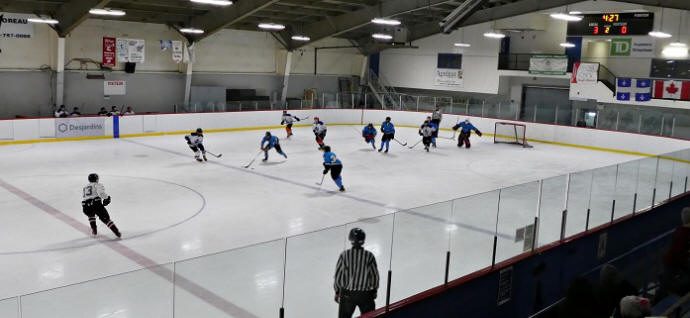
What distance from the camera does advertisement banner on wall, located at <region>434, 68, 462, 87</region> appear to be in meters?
33.1

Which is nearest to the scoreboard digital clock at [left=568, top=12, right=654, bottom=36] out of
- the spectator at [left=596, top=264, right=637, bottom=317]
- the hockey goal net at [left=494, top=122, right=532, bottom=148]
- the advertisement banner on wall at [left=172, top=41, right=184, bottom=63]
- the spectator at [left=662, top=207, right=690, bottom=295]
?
the hockey goal net at [left=494, top=122, right=532, bottom=148]

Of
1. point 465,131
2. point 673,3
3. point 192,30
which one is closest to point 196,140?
point 192,30

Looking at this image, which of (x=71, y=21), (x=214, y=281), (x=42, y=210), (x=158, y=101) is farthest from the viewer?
(x=158, y=101)

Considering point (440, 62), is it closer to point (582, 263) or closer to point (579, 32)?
point (579, 32)

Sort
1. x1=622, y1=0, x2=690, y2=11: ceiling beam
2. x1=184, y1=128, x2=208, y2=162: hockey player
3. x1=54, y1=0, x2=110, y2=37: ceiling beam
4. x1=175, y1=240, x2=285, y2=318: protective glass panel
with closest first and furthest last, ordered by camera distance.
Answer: x1=175, y1=240, x2=285, y2=318: protective glass panel < x1=184, y1=128, x2=208, y2=162: hockey player < x1=622, y1=0, x2=690, y2=11: ceiling beam < x1=54, y1=0, x2=110, y2=37: ceiling beam

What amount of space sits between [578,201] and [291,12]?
21.1 metres

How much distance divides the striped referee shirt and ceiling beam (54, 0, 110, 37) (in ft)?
56.3

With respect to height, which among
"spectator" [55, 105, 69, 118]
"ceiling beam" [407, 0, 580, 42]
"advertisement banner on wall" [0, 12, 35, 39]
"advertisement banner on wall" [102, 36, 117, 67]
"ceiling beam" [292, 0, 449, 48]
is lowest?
"spectator" [55, 105, 69, 118]

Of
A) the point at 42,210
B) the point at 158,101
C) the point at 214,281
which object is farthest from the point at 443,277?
the point at 158,101

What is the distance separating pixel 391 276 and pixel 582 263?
142 inches

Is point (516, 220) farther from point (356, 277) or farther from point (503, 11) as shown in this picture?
point (503, 11)

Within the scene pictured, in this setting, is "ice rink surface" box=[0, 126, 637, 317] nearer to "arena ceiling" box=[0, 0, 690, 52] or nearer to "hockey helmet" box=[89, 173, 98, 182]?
"hockey helmet" box=[89, 173, 98, 182]

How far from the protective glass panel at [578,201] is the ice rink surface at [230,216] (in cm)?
52

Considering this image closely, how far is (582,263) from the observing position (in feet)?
27.2
